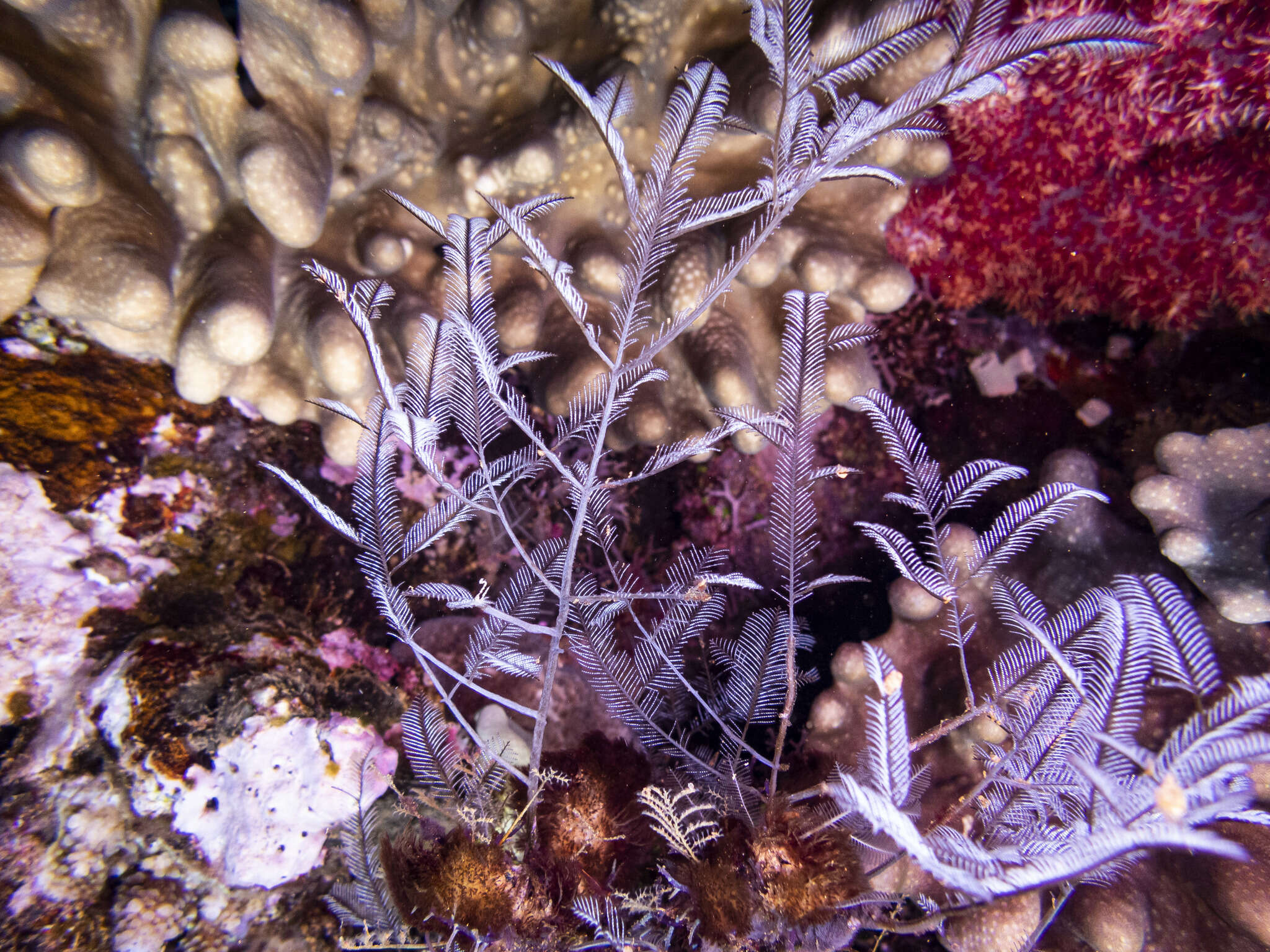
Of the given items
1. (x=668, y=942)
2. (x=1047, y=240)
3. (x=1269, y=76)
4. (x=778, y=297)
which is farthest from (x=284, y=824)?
(x=1269, y=76)

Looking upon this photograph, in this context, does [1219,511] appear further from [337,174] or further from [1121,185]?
[337,174]

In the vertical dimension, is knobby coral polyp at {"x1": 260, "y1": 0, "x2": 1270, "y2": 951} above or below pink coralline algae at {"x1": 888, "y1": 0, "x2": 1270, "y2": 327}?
below

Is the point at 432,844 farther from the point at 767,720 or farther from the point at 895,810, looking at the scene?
the point at 895,810

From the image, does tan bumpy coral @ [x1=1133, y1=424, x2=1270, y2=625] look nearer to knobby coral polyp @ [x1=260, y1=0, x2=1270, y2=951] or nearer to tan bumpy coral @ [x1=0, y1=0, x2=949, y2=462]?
knobby coral polyp @ [x1=260, y1=0, x2=1270, y2=951]

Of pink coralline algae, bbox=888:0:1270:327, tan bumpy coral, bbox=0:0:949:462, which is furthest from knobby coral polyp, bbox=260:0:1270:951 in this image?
pink coralline algae, bbox=888:0:1270:327

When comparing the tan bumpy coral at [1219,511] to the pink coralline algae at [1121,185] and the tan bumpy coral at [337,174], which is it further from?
the tan bumpy coral at [337,174]
